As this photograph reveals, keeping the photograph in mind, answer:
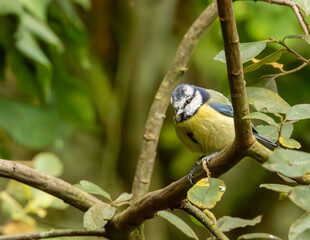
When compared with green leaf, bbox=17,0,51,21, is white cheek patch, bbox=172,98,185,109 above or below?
below

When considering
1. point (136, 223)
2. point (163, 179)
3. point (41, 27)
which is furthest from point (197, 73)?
point (136, 223)

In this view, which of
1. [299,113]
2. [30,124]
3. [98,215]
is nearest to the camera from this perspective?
[299,113]

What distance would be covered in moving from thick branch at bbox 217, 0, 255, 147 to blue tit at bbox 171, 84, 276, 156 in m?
0.54

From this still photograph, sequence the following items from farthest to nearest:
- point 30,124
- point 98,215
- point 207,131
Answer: point 30,124, point 207,131, point 98,215

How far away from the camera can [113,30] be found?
8.71 feet

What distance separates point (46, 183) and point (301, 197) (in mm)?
544

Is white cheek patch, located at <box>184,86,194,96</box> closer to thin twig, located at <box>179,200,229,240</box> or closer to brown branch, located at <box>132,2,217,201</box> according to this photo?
brown branch, located at <box>132,2,217,201</box>

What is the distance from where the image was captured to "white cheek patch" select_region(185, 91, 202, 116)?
55.5 inches

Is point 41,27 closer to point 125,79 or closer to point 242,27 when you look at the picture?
point 242,27

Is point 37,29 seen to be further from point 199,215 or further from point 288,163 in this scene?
point 288,163

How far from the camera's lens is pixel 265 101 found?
902mm

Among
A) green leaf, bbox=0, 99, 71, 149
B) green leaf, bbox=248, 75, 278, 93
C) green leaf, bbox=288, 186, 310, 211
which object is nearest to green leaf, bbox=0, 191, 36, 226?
green leaf, bbox=0, 99, 71, 149

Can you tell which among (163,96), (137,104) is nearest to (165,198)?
(163,96)

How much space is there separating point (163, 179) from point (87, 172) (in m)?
0.44
